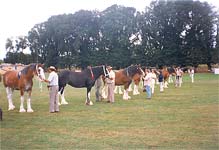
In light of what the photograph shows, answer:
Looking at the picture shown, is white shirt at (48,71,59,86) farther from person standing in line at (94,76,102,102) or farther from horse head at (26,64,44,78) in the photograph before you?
person standing in line at (94,76,102,102)

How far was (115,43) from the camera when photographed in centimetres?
5575

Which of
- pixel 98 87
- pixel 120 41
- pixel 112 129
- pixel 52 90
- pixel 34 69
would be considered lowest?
pixel 112 129

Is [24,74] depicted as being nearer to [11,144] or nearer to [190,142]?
[11,144]

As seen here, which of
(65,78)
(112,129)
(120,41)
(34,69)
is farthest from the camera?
(120,41)

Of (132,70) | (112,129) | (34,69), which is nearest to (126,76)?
(132,70)

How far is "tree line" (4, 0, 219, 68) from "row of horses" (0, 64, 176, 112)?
12.2 metres

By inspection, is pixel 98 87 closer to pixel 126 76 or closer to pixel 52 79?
pixel 126 76

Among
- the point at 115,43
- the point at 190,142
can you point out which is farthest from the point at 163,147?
the point at 115,43

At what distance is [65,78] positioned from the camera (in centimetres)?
1609

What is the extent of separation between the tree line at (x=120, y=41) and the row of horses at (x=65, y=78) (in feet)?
40.0

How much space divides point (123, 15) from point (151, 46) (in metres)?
6.48

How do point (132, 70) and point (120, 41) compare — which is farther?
point (120, 41)

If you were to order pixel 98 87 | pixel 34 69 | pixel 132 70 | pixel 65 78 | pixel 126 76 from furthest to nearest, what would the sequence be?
pixel 132 70 < pixel 126 76 < pixel 98 87 < pixel 65 78 < pixel 34 69

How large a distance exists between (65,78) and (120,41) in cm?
4001
